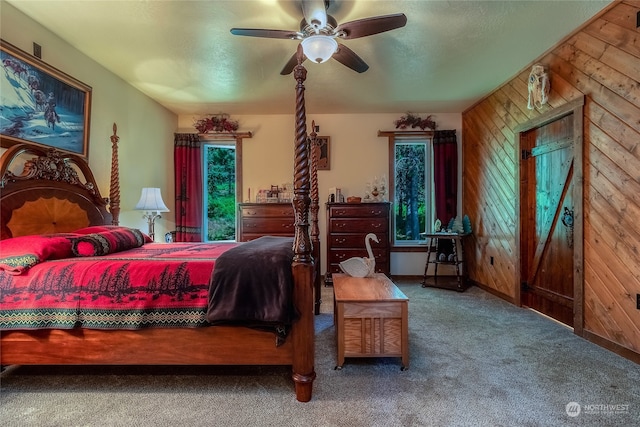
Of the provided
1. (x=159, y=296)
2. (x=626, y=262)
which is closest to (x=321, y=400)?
(x=159, y=296)

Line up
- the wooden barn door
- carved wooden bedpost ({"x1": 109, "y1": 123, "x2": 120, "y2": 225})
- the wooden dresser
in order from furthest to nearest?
the wooden dresser → carved wooden bedpost ({"x1": 109, "y1": 123, "x2": 120, "y2": 225}) → the wooden barn door

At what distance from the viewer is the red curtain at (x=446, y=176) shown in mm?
4762

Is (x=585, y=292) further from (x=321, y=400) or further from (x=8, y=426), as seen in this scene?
(x=8, y=426)

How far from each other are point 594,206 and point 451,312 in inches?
62.8

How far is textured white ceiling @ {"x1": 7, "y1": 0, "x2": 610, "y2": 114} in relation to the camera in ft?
7.60

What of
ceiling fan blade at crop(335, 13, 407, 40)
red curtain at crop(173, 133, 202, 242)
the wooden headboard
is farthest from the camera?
red curtain at crop(173, 133, 202, 242)

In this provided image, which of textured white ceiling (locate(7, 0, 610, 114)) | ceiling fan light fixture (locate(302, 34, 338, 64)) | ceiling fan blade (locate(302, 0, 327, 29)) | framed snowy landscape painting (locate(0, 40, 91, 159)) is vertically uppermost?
textured white ceiling (locate(7, 0, 610, 114))

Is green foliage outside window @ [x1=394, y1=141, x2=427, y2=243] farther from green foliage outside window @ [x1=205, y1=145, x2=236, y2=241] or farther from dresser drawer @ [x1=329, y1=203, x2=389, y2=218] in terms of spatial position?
green foliage outside window @ [x1=205, y1=145, x2=236, y2=241]

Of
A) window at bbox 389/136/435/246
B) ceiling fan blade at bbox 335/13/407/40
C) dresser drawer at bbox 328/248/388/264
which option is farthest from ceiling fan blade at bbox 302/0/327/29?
window at bbox 389/136/435/246

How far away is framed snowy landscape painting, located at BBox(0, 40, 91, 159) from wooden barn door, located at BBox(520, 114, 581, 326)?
4583 mm

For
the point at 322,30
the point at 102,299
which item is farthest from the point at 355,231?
the point at 102,299

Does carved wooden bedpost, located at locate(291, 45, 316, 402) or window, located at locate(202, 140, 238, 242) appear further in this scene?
window, located at locate(202, 140, 238, 242)

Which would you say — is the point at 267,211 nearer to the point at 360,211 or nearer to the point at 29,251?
the point at 360,211

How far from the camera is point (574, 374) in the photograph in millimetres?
1963
